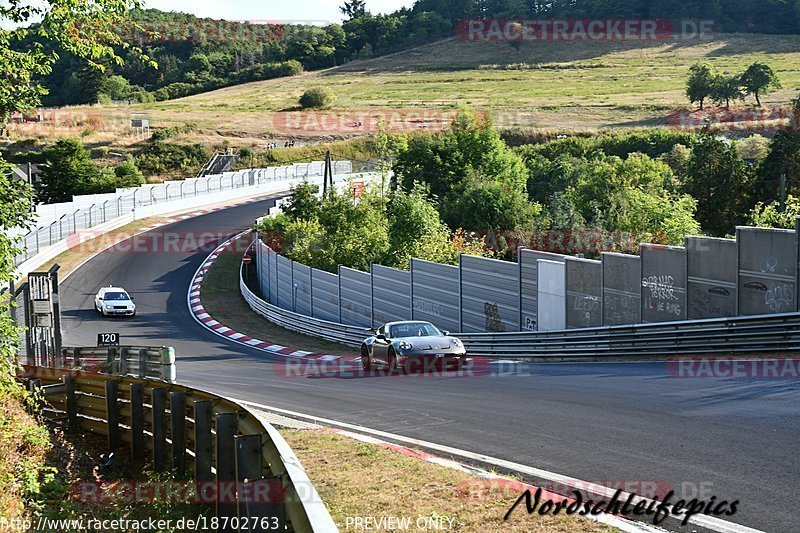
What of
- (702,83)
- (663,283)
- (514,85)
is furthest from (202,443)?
(514,85)

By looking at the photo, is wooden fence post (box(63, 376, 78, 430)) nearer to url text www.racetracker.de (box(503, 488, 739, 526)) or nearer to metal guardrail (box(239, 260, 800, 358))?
url text www.racetracker.de (box(503, 488, 739, 526))

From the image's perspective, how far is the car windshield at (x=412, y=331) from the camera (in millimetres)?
21656

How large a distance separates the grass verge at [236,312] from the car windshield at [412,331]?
8.54m

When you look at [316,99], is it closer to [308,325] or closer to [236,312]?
[236,312]

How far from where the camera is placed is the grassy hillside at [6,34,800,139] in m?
116

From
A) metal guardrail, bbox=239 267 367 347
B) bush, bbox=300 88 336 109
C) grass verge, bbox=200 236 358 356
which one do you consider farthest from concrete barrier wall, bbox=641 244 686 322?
bush, bbox=300 88 336 109

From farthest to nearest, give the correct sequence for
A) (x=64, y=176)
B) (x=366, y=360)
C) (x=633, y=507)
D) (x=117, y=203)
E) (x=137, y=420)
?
(x=64, y=176) → (x=117, y=203) → (x=366, y=360) → (x=137, y=420) → (x=633, y=507)

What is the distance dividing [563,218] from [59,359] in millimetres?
36754

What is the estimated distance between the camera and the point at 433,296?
28719 millimetres

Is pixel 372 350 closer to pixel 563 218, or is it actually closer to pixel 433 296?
pixel 433 296

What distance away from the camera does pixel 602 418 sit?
41.2 feet

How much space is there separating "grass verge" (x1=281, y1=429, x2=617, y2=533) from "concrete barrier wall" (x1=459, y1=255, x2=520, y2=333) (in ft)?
48.7

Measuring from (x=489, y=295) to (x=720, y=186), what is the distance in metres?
38.5

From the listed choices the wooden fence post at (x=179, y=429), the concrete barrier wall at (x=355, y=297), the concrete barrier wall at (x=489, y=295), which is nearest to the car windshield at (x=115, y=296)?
the concrete barrier wall at (x=355, y=297)
